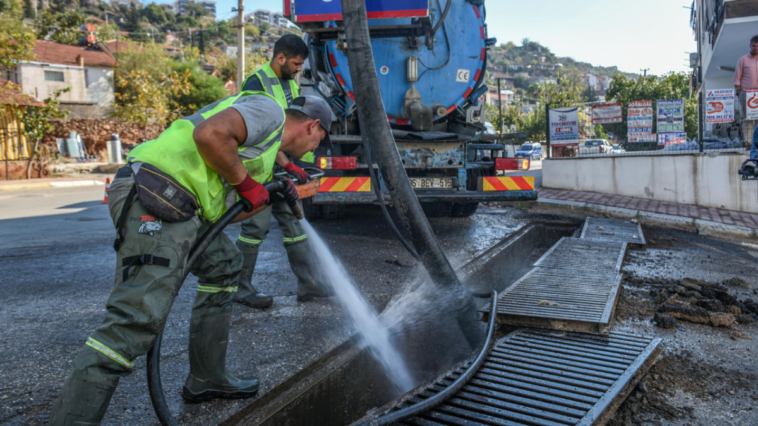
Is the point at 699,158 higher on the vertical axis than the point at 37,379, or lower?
higher

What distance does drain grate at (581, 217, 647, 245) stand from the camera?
639cm

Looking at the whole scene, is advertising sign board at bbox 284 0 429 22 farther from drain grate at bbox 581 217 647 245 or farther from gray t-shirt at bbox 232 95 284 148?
drain grate at bbox 581 217 647 245

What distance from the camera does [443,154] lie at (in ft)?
21.3

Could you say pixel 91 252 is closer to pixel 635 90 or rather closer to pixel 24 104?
pixel 24 104

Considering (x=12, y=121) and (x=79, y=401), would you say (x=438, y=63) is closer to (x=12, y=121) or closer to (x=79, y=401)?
(x=79, y=401)

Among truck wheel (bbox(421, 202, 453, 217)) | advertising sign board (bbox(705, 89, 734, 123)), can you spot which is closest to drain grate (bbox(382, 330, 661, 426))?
truck wheel (bbox(421, 202, 453, 217))

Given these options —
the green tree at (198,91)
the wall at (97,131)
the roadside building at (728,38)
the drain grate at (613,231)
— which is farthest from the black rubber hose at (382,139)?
the green tree at (198,91)

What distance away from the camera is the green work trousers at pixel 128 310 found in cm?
179

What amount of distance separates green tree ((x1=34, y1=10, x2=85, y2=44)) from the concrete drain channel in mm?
48894

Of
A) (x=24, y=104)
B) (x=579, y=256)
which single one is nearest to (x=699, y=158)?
(x=579, y=256)

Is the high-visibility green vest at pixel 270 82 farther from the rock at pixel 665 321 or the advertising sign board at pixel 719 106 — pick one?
the advertising sign board at pixel 719 106

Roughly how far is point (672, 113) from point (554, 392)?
9.43 m

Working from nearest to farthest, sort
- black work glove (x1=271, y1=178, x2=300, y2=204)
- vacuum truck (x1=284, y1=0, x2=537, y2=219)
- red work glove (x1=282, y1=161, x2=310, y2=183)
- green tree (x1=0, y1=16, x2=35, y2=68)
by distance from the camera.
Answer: black work glove (x1=271, y1=178, x2=300, y2=204), red work glove (x1=282, y1=161, x2=310, y2=183), vacuum truck (x1=284, y1=0, x2=537, y2=219), green tree (x1=0, y1=16, x2=35, y2=68)

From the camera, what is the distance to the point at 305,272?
3938 mm
